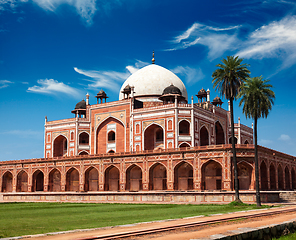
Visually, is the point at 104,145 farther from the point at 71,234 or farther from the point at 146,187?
the point at 71,234

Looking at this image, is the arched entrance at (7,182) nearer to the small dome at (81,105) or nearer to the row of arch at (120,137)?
the row of arch at (120,137)

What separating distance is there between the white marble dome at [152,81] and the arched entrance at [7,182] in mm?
21104

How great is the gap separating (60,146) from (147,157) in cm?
2173

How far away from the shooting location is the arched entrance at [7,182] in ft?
178

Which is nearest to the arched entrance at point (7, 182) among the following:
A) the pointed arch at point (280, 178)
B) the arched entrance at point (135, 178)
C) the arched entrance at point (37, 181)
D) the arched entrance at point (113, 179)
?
the arched entrance at point (37, 181)

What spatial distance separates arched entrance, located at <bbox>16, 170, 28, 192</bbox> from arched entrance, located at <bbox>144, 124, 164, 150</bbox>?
61.3ft

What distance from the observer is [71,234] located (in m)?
10.5

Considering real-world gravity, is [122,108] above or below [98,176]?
above

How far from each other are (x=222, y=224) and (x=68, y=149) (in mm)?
44596

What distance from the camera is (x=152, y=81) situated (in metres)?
56.5

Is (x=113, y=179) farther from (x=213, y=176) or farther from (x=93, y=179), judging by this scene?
(x=213, y=176)

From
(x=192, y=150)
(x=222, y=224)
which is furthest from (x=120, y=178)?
(x=222, y=224)

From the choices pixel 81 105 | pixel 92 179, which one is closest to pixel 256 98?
pixel 92 179

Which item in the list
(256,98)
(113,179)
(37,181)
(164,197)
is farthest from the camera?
(37,181)
